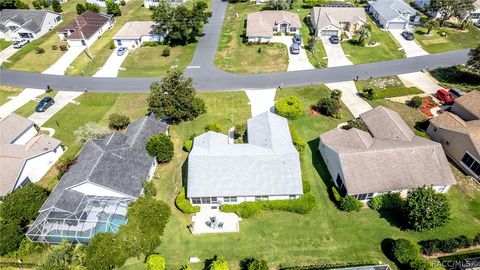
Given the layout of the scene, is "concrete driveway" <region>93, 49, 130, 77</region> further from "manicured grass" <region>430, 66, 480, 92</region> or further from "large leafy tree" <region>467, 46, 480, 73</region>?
"large leafy tree" <region>467, 46, 480, 73</region>

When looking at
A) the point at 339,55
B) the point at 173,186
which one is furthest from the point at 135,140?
the point at 339,55

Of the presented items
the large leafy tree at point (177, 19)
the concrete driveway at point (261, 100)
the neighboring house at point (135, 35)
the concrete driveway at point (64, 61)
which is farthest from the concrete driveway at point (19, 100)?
the concrete driveway at point (261, 100)

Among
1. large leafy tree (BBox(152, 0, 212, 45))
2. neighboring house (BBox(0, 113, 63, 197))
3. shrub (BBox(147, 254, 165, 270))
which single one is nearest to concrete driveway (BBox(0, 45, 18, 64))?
neighboring house (BBox(0, 113, 63, 197))

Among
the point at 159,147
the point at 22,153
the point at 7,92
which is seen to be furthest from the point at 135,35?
the point at 159,147

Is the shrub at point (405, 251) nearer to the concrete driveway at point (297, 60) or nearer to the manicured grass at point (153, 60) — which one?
the concrete driveway at point (297, 60)

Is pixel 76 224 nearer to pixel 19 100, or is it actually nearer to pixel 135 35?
pixel 19 100

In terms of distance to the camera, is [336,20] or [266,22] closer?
[336,20]
